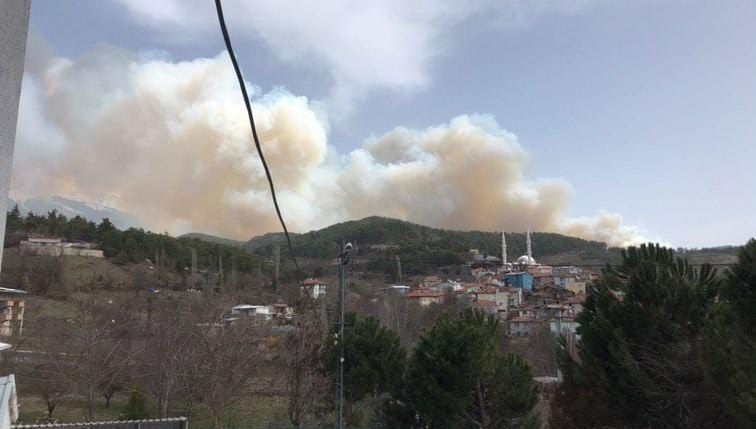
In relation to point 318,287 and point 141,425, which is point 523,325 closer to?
point 318,287

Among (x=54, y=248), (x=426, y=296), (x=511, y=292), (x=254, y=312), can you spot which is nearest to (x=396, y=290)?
(x=426, y=296)

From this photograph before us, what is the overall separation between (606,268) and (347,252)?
6.04m

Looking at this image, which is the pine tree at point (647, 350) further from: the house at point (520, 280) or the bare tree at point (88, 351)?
the house at point (520, 280)

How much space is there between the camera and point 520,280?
5859 cm

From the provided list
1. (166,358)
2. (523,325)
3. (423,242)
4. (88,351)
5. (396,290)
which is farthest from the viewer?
(423,242)

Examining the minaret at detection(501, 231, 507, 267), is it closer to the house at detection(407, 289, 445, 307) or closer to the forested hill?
the forested hill

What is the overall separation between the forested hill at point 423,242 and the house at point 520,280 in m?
5.16

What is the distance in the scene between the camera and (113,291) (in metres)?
36.5

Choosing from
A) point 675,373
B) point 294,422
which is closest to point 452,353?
point 675,373

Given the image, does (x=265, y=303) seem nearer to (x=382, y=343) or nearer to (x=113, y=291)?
(x=113, y=291)

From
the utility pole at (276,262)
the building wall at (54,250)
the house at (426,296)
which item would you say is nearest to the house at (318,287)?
the utility pole at (276,262)

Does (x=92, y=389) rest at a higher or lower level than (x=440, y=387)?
lower

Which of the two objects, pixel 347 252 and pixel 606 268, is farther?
pixel 606 268

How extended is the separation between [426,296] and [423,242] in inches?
A: 353
